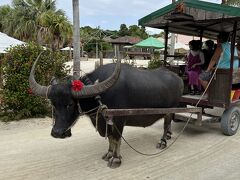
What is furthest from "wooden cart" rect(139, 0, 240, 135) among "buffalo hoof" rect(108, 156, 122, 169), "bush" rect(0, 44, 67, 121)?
"bush" rect(0, 44, 67, 121)

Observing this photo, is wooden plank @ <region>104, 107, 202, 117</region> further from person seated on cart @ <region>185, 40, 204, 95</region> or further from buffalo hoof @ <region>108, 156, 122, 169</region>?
person seated on cart @ <region>185, 40, 204, 95</region>

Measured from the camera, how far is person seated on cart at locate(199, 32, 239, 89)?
6.55 m

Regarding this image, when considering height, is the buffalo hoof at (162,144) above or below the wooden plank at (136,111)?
below

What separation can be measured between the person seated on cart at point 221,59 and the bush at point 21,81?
367cm

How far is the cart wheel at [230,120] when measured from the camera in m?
6.50

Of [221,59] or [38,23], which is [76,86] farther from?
[38,23]

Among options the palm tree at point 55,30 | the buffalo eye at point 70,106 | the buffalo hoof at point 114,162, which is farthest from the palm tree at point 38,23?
the buffalo eye at point 70,106

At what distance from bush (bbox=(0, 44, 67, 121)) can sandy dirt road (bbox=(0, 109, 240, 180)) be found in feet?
2.29

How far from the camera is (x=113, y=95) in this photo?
4.72m

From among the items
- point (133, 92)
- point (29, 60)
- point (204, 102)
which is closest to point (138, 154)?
point (133, 92)

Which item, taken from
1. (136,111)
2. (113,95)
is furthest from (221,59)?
(113,95)

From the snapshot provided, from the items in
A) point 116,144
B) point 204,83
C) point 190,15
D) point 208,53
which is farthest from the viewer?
point 208,53

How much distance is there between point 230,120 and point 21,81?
182 inches

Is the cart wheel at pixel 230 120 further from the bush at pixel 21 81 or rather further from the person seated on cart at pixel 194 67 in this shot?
the bush at pixel 21 81
